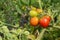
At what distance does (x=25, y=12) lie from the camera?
177cm

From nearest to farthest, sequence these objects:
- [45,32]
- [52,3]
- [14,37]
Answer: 1. [14,37]
2. [45,32]
3. [52,3]

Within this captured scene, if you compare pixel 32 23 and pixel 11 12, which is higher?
pixel 32 23

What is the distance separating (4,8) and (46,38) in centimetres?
80

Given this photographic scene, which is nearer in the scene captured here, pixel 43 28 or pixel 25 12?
pixel 43 28

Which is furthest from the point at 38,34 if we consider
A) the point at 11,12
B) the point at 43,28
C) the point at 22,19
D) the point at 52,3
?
the point at 11,12

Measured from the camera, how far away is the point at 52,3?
→ 170cm

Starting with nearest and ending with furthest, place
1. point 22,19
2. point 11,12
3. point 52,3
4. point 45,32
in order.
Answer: point 45,32 < point 52,3 < point 22,19 < point 11,12

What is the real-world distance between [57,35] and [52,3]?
0.39 metres

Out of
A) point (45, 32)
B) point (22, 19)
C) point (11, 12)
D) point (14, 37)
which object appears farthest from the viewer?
point (11, 12)

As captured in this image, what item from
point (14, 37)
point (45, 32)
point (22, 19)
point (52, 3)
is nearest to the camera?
point (14, 37)

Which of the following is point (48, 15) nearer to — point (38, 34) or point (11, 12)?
point (38, 34)

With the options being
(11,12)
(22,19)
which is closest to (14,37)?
(22,19)

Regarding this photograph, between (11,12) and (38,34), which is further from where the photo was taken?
(11,12)

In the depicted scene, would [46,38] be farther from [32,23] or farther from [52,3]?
[52,3]
